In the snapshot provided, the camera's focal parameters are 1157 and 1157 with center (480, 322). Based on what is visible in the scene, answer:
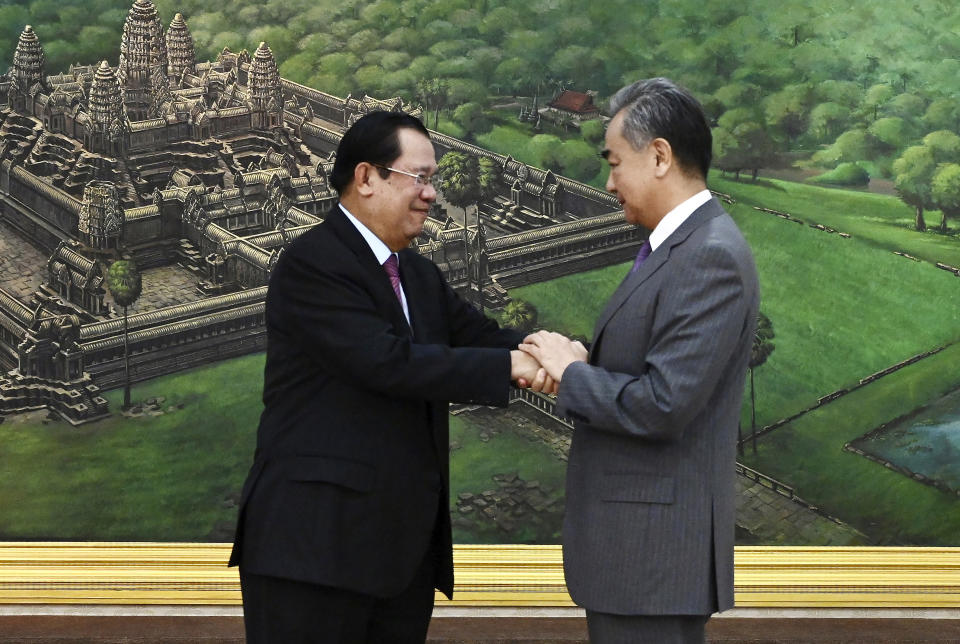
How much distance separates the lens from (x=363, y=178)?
2.46 metres

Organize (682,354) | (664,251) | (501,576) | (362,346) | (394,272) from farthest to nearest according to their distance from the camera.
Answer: (501,576) → (394,272) → (362,346) → (664,251) → (682,354)

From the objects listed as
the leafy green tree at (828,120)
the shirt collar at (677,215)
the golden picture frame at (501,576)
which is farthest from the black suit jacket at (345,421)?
the leafy green tree at (828,120)

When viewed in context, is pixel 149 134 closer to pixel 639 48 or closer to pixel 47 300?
pixel 47 300

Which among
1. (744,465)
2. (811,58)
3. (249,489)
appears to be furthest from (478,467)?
(249,489)

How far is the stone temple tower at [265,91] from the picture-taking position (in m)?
5.15

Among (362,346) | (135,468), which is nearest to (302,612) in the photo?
(362,346)

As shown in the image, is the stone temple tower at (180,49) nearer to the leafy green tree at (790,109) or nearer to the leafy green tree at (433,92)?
the leafy green tree at (433,92)

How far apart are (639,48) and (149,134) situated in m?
2.19

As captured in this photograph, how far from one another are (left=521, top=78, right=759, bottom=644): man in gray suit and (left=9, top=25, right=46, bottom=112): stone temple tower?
3554 millimetres

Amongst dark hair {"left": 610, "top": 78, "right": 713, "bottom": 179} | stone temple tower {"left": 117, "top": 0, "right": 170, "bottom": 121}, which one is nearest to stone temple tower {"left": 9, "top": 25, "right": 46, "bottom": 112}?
stone temple tower {"left": 117, "top": 0, "right": 170, "bottom": 121}

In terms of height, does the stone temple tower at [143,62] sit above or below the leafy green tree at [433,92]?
above

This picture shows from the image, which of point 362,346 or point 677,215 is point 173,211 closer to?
point 362,346

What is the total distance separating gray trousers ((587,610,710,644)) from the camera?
2.20 meters

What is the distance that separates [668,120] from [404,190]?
598 millimetres
